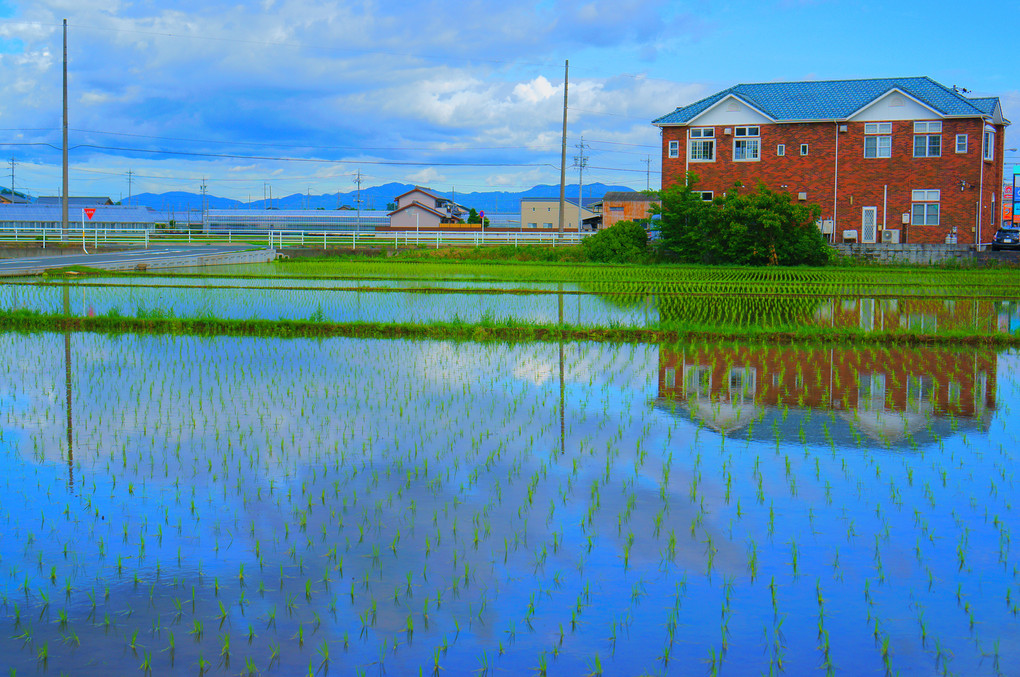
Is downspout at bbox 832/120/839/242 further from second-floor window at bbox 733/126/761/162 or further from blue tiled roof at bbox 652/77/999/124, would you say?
second-floor window at bbox 733/126/761/162

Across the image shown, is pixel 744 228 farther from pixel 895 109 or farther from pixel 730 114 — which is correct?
pixel 895 109

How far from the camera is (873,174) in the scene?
38.5 metres

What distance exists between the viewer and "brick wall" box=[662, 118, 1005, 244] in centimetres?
3750

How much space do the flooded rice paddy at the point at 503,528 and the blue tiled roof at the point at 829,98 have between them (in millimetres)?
32269

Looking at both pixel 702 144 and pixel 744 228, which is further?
pixel 702 144

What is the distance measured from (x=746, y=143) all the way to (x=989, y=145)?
9.63 metres

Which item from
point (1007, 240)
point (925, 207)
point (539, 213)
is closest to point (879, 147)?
point (925, 207)

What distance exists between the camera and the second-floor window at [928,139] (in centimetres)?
3766

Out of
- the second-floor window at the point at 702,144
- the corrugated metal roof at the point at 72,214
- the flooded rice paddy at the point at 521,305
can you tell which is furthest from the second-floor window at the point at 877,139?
the corrugated metal roof at the point at 72,214

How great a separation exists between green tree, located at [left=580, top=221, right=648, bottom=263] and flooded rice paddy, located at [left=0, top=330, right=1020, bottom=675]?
88.1 feet

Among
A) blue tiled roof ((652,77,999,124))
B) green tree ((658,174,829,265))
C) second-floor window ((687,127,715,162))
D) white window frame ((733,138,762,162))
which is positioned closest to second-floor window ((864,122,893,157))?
blue tiled roof ((652,77,999,124))

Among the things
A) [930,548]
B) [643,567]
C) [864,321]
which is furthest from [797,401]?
[864,321]

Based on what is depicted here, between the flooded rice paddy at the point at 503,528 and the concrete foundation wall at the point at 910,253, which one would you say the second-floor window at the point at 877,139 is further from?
the flooded rice paddy at the point at 503,528

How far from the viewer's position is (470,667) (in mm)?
3549
